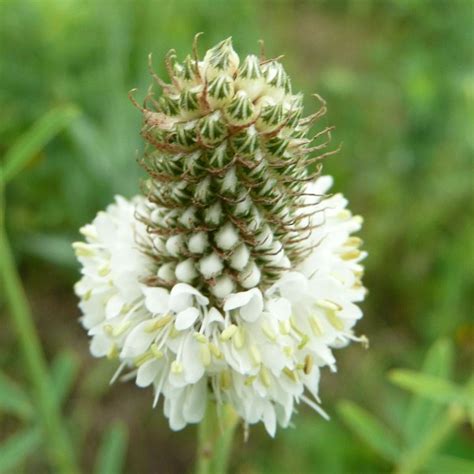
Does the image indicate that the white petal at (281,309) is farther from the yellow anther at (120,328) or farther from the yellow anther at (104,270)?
the yellow anther at (104,270)

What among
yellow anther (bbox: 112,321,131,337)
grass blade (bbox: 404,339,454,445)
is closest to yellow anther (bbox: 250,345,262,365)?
yellow anther (bbox: 112,321,131,337)

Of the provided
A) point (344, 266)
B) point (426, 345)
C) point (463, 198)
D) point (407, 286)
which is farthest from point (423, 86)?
point (344, 266)

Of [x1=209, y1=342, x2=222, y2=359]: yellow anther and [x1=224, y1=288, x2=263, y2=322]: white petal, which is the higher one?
[x1=224, y1=288, x2=263, y2=322]: white petal

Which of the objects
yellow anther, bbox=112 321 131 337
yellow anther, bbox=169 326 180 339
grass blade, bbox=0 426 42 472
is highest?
yellow anther, bbox=112 321 131 337

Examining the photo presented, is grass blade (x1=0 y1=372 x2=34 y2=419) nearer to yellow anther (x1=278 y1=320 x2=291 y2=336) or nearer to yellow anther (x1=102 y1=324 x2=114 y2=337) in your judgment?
yellow anther (x1=102 y1=324 x2=114 y2=337)

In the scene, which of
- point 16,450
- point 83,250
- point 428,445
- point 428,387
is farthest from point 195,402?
point 428,445

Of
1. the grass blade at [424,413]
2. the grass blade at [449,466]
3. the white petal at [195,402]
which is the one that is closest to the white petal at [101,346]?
the white petal at [195,402]

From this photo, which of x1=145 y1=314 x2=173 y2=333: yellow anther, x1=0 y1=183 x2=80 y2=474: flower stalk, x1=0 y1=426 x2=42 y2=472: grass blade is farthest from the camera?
x1=0 y1=426 x2=42 y2=472: grass blade
